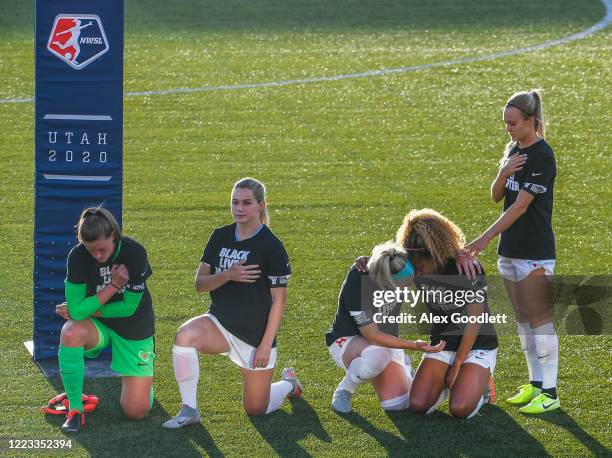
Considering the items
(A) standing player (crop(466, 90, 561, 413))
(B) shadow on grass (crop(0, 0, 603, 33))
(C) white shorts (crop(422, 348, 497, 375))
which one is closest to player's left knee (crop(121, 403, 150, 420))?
(C) white shorts (crop(422, 348, 497, 375))

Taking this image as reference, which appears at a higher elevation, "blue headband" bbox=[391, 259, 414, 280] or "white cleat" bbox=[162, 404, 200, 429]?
"blue headband" bbox=[391, 259, 414, 280]

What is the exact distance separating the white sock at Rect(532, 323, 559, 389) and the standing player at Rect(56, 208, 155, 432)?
2273mm

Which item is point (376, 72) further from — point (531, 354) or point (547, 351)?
point (547, 351)

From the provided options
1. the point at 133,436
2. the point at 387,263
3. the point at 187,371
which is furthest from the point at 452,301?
the point at 133,436

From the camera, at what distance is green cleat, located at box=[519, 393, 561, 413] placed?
6664 millimetres

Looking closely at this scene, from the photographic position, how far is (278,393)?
21.9 ft

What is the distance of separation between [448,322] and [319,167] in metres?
6.13

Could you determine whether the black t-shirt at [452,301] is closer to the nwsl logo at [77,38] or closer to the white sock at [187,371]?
the white sock at [187,371]

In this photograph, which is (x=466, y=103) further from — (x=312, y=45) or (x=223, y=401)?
(x=223, y=401)

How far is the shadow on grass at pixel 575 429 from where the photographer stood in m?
6.21

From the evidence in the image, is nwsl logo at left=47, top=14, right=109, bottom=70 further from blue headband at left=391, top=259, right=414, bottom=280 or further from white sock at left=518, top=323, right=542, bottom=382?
white sock at left=518, top=323, right=542, bottom=382

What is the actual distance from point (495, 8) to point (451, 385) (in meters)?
15.4

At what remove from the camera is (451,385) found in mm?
6578

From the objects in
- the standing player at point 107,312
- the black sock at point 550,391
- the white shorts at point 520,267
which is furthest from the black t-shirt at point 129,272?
the black sock at point 550,391
